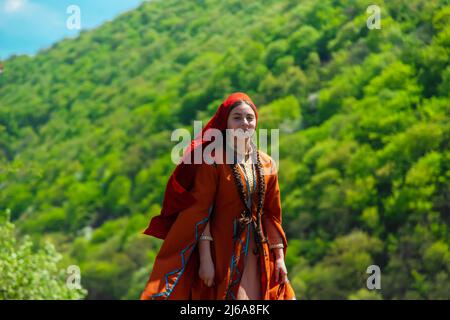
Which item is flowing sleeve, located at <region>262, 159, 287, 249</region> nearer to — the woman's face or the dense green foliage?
the woman's face

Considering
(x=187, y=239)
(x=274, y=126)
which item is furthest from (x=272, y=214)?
(x=274, y=126)

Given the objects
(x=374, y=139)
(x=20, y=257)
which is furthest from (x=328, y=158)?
(x=20, y=257)

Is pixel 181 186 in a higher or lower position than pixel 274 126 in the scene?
lower

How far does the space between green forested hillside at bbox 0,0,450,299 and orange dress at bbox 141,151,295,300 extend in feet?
28.5

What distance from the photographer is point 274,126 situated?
57.2 m

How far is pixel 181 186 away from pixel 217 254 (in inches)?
18.2

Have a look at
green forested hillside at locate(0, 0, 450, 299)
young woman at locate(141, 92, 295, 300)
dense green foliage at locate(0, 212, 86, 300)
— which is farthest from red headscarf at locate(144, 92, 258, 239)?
dense green foliage at locate(0, 212, 86, 300)

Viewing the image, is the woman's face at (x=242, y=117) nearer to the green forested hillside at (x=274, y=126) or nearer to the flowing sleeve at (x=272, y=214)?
the flowing sleeve at (x=272, y=214)

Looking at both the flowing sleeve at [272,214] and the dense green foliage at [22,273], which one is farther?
the dense green foliage at [22,273]

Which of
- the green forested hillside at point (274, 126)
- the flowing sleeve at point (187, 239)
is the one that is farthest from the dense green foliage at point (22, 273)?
the flowing sleeve at point (187, 239)

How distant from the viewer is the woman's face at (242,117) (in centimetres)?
431

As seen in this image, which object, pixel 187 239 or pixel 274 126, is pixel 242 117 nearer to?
pixel 187 239

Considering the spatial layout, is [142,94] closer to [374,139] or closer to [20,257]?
[374,139]

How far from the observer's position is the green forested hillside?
35.2m
